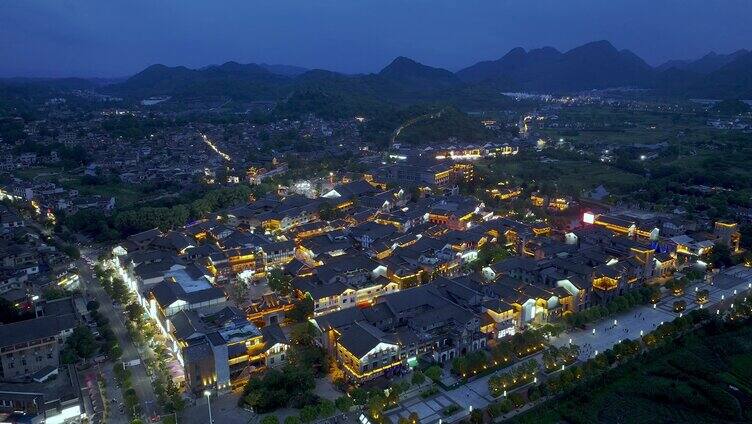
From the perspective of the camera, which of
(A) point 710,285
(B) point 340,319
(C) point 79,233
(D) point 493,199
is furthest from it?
(D) point 493,199

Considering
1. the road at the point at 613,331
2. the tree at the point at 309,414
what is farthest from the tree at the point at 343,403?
the road at the point at 613,331

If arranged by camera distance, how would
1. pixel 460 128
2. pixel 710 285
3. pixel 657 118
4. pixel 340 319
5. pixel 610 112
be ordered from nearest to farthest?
1. pixel 340 319
2. pixel 710 285
3. pixel 460 128
4. pixel 657 118
5. pixel 610 112

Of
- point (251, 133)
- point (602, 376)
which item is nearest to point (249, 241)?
point (602, 376)

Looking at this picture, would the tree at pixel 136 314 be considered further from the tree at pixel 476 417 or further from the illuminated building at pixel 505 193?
the illuminated building at pixel 505 193

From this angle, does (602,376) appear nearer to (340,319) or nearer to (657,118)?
(340,319)

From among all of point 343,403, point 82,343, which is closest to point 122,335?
point 82,343

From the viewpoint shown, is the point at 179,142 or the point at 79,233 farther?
the point at 179,142

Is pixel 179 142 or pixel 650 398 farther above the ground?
pixel 179 142
